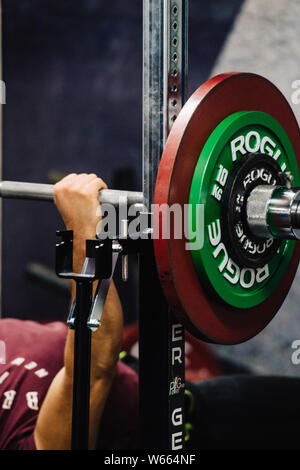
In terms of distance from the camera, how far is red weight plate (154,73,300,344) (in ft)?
2.85

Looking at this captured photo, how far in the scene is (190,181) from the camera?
2.97ft

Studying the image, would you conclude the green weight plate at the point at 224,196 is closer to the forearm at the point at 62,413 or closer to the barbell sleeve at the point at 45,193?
the barbell sleeve at the point at 45,193

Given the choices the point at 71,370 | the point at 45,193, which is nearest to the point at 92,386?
the point at 71,370

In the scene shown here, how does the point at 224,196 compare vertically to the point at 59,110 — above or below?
below

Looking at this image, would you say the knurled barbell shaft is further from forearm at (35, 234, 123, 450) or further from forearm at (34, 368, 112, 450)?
forearm at (34, 368, 112, 450)

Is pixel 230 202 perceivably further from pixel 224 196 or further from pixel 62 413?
pixel 62 413

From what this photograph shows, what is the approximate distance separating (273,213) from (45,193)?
45 centimetres

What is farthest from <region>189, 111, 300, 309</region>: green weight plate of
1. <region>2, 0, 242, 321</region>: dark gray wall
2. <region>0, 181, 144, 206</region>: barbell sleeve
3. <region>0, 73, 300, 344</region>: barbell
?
<region>2, 0, 242, 321</region>: dark gray wall

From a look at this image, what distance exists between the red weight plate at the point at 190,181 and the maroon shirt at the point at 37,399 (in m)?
A: 0.59

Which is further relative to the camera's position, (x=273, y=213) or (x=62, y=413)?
(x=62, y=413)

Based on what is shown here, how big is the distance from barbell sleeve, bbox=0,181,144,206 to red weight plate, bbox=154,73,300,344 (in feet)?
0.55
